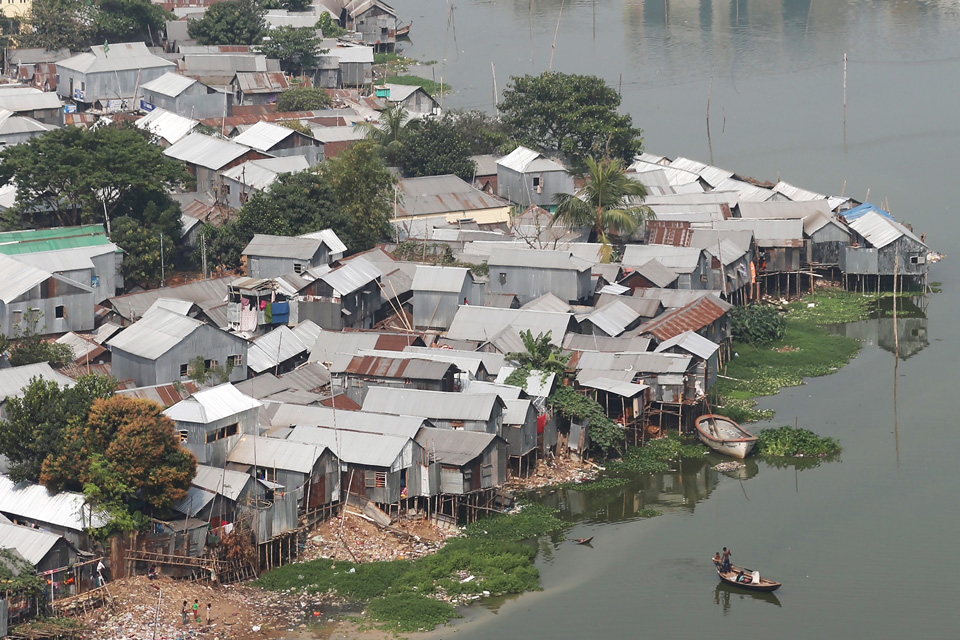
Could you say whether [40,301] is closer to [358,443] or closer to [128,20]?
[358,443]

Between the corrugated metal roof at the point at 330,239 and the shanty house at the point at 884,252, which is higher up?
the corrugated metal roof at the point at 330,239

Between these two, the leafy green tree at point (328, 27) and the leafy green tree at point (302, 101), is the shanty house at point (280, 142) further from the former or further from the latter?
the leafy green tree at point (328, 27)

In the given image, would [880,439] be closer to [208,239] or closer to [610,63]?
[208,239]

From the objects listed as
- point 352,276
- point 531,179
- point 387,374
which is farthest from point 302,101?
point 387,374

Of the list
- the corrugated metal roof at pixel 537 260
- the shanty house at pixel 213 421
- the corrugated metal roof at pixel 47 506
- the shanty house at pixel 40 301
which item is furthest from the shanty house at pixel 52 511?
the corrugated metal roof at pixel 537 260

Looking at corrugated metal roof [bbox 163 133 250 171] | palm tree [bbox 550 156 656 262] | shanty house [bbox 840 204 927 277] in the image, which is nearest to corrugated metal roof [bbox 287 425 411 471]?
palm tree [bbox 550 156 656 262]

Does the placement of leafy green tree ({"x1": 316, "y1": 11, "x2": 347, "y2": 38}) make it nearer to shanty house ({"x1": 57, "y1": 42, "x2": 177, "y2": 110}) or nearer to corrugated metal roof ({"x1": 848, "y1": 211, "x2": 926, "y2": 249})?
shanty house ({"x1": 57, "y1": 42, "x2": 177, "y2": 110})
